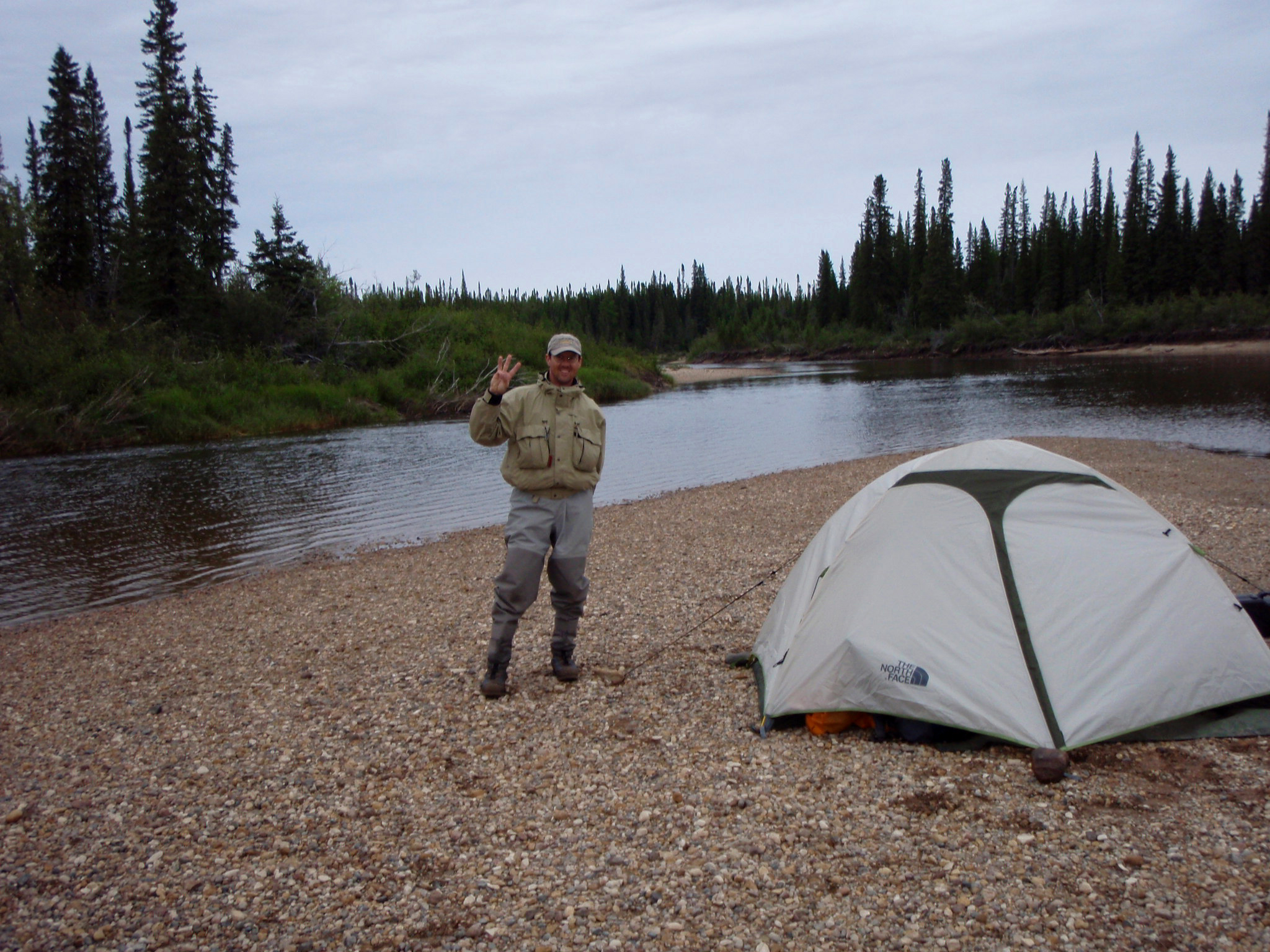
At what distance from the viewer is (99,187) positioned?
167 feet

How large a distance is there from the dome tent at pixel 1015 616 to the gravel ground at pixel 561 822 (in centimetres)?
25

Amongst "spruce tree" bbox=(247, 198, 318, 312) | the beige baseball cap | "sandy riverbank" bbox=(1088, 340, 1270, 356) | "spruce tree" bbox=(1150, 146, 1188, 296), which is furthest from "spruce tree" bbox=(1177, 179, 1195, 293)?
the beige baseball cap

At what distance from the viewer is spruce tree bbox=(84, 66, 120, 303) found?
4891 centimetres

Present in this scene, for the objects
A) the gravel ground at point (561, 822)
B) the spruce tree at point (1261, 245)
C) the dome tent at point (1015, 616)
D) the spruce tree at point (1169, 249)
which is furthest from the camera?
the spruce tree at point (1169, 249)

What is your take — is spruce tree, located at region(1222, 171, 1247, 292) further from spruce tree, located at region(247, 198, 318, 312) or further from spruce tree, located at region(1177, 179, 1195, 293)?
spruce tree, located at region(247, 198, 318, 312)

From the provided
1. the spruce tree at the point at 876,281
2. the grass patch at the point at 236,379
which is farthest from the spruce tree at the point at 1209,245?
the grass patch at the point at 236,379

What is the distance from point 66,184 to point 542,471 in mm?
53158

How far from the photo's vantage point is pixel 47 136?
1860 inches

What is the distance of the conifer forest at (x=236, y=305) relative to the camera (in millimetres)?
30375

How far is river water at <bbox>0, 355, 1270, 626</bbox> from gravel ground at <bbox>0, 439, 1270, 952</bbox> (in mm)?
6476

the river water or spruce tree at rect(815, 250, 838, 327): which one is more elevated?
spruce tree at rect(815, 250, 838, 327)

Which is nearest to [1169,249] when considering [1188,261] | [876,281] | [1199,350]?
[1188,261]

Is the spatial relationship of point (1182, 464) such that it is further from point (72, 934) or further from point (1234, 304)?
point (1234, 304)

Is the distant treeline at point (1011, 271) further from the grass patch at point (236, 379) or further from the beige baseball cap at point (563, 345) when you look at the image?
the beige baseball cap at point (563, 345)
